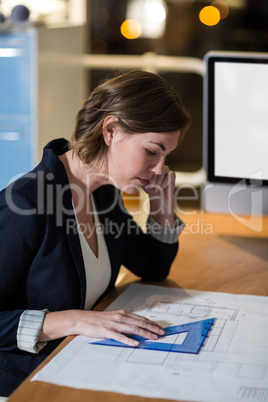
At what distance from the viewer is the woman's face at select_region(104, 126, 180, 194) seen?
1.31 meters

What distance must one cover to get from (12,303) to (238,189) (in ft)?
2.71

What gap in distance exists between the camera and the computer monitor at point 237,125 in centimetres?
175

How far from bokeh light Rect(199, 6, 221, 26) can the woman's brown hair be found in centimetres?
456

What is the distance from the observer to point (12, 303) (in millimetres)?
1264

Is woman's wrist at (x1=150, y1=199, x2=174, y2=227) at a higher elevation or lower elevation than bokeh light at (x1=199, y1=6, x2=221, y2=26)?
lower

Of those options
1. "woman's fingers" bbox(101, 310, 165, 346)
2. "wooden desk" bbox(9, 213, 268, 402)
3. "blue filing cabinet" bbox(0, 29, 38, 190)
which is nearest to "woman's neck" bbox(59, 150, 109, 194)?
"wooden desk" bbox(9, 213, 268, 402)

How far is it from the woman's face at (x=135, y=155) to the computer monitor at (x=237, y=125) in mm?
458

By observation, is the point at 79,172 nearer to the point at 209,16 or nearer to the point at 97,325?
the point at 97,325

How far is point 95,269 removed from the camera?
1.36 m

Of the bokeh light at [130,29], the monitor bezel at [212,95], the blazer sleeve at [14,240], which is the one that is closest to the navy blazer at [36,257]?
the blazer sleeve at [14,240]

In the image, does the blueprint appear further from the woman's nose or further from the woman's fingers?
the woman's nose

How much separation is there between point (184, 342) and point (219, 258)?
57 centimetres

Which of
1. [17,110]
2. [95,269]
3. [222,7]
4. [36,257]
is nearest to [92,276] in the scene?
[95,269]

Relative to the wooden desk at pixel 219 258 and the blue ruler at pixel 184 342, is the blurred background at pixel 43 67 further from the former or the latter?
the blue ruler at pixel 184 342
